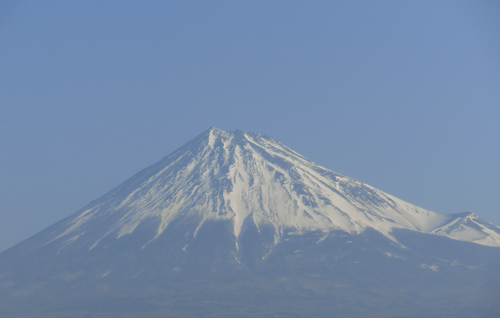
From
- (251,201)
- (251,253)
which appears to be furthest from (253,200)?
(251,253)

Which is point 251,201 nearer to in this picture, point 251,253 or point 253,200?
point 253,200

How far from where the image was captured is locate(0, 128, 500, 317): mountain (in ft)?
366

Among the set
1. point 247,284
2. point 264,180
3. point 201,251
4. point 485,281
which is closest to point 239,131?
Result: point 264,180

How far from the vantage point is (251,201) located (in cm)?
14175

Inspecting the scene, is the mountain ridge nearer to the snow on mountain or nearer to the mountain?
the snow on mountain

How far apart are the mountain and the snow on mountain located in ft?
1.37

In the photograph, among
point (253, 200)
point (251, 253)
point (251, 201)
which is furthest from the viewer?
point (253, 200)

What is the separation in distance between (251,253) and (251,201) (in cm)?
1953

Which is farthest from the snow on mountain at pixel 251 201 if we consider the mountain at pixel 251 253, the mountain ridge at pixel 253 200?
the mountain at pixel 251 253

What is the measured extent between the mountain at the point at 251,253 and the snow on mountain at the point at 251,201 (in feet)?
1.37

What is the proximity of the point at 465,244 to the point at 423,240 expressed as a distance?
901 cm

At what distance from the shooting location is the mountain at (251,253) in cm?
11150

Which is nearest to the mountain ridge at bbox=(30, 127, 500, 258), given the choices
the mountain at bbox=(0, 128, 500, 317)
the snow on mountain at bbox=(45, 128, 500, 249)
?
the snow on mountain at bbox=(45, 128, 500, 249)

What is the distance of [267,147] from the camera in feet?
558
